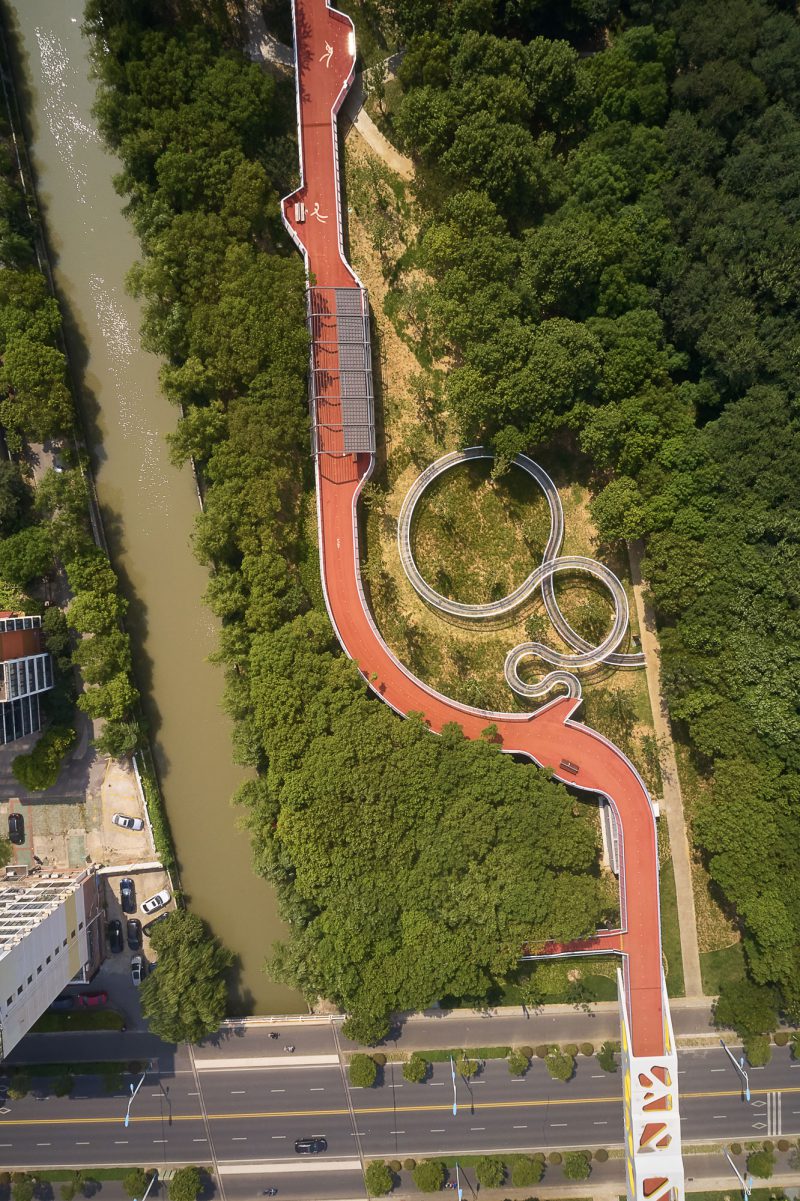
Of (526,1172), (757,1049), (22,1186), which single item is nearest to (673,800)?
(757,1049)

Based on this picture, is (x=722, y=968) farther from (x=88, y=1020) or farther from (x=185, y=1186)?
(x=88, y=1020)

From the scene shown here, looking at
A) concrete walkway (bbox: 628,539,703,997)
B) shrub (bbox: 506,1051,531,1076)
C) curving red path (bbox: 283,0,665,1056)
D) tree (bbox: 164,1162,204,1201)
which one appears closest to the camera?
tree (bbox: 164,1162,204,1201)

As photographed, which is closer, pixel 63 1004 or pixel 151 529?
pixel 63 1004

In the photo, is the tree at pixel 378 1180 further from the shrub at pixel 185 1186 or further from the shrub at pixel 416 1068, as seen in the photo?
the shrub at pixel 185 1186

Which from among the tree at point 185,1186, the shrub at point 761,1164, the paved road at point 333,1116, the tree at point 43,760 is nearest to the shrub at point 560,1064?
the paved road at point 333,1116

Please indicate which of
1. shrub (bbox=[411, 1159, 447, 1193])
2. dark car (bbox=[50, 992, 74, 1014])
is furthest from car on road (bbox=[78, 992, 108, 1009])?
shrub (bbox=[411, 1159, 447, 1193])

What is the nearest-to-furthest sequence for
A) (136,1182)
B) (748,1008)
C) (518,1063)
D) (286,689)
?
1. (286,689)
2. (748,1008)
3. (136,1182)
4. (518,1063)

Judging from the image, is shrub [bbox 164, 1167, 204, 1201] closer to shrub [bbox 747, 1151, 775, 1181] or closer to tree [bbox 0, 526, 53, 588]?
shrub [bbox 747, 1151, 775, 1181]
